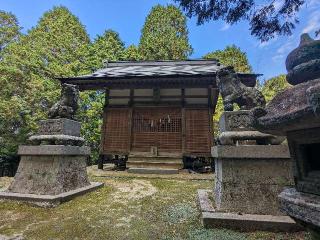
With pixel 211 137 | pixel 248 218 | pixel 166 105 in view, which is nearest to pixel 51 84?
pixel 166 105

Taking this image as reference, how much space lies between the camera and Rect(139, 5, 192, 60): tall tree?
2702cm

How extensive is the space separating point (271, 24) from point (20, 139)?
14382 mm

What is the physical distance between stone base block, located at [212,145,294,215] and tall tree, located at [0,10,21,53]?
21.3 m

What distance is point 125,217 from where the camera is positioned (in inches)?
171

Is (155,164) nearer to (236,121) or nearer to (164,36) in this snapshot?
(236,121)

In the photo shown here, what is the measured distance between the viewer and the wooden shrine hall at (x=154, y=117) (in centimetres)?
1160

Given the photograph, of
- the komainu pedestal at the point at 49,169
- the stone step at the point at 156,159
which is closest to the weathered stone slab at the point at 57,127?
the komainu pedestal at the point at 49,169

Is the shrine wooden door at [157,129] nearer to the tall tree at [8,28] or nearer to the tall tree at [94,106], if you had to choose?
the tall tree at [94,106]

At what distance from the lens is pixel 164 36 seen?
27406 millimetres

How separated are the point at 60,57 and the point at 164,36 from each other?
12.4 m

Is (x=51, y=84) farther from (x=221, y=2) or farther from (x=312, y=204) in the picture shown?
(x=312, y=204)

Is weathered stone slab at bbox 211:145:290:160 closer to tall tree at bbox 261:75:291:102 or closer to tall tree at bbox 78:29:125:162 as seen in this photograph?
tall tree at bbox 78:29:125:162

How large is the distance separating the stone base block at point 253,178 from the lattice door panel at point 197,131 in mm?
7639

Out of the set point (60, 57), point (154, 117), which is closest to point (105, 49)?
point (60, 57)
